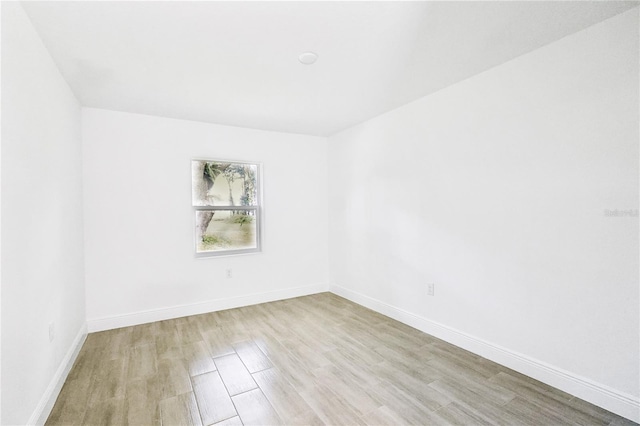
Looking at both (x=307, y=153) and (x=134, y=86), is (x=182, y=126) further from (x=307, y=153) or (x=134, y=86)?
(x=307, y=153)

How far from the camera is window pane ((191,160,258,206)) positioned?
3.76 meters

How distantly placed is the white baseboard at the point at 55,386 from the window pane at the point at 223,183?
1817 millimetres

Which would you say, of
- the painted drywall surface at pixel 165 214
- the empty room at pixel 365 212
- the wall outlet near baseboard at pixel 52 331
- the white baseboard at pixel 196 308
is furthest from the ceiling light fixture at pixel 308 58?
the white baseboard at pixel 196 308

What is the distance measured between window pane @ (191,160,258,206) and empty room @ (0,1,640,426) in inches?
1.5

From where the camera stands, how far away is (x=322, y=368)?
2387 mm

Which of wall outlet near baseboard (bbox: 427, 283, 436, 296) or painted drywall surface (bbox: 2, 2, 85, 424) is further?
wall outlet near baseboard (bbox: 427, 283, 436, 296)

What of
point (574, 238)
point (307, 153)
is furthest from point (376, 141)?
point (574, 238)

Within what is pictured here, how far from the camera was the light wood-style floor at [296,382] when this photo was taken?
1.82 m

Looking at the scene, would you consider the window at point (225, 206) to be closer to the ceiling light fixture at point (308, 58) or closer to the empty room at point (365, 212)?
the empty room at point (365, 212)

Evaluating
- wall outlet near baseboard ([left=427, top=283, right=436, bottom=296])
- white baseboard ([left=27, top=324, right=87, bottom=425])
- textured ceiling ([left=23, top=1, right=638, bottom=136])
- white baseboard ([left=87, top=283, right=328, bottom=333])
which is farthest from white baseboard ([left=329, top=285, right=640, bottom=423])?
white baseboard ([left=27, top=324, right=87, bottom=425])

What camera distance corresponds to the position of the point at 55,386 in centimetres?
205

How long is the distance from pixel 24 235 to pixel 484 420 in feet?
9.51

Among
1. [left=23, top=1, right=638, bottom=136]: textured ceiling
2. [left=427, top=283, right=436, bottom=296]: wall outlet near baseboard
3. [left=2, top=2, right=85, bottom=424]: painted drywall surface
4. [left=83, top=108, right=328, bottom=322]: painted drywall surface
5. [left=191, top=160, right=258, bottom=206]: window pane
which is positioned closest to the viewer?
[left=2, top=2, right=85, bottom=424]: painted drywall surface

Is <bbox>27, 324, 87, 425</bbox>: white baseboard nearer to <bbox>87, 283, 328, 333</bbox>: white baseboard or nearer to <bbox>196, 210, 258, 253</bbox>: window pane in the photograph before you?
<bbox>87, 283, 328, 333</bbox>: white baseboard
